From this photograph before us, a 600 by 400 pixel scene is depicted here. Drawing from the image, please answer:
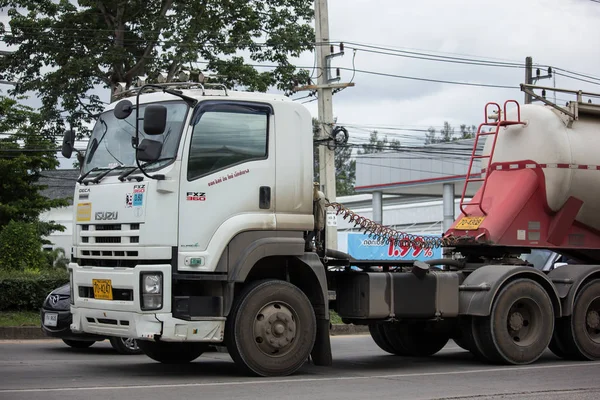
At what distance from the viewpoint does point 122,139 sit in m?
10.4

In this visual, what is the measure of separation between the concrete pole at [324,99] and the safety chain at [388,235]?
827 centimetres

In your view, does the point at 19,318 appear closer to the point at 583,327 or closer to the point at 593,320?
the point at 583,327

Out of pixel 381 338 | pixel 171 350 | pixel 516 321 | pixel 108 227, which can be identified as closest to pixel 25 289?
pixel 171 350

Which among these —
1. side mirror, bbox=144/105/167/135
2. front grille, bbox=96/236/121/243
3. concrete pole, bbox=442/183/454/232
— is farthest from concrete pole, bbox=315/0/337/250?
concrete pole, bbox=442/183/454/232

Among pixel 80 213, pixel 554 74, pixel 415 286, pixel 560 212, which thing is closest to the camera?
pixel 80 213

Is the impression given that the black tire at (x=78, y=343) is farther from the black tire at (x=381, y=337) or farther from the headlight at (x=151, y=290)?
the headlight at (x=151, y=290)

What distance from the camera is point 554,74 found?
105 feet

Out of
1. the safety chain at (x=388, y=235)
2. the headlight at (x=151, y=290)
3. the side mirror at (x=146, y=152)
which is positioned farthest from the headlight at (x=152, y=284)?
the safety chain at (x=388, y=235)

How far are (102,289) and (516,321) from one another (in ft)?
18.3

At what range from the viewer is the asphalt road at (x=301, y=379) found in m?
8.95

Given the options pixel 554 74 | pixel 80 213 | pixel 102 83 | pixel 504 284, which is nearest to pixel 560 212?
pixel 504 284

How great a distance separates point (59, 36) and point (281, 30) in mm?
6094

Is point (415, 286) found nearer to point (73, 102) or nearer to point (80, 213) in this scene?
point (80, 213)

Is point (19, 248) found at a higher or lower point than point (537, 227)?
lower
